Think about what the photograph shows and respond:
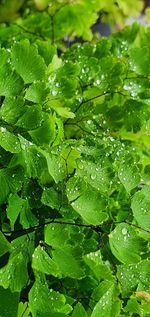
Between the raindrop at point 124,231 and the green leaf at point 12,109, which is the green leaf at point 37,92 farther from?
the raindrop at point 124,231

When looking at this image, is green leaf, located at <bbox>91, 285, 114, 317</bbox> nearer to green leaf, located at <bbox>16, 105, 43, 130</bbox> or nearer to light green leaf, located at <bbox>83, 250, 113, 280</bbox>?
light green leaf, located at <bbox>83, 250, 113, 280</bbox>

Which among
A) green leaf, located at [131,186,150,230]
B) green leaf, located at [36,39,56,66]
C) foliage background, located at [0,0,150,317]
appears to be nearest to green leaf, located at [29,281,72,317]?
foliage background, located at [0,0,150,317]

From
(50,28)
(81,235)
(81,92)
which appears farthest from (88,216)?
(50,28)

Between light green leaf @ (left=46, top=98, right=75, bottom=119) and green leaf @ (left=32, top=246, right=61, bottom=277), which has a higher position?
light green leaf @ (left=46, top=98, right=75, bottom=119)

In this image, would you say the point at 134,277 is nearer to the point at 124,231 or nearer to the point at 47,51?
the point at 124,231

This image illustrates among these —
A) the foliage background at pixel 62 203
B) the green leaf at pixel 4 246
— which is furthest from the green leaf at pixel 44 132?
the green leaf at pixel 4 246

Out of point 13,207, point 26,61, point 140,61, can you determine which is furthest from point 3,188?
point 140,61

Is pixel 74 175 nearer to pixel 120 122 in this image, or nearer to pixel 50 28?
pixel 120 122
